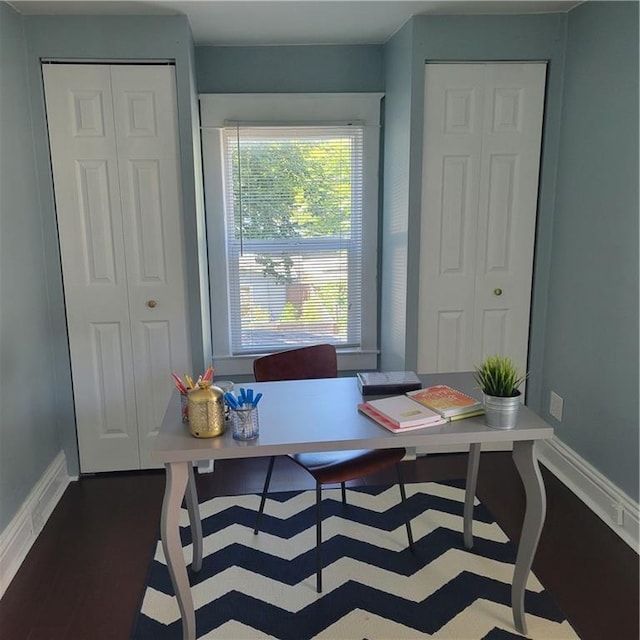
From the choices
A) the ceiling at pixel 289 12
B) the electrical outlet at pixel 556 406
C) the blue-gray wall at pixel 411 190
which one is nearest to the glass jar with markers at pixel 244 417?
the blue-gray wall at pixel 411 190

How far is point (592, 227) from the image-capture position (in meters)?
2.49

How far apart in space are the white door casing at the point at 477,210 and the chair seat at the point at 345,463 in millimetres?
936

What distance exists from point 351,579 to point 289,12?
2.41 meters

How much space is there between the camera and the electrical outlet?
281cm

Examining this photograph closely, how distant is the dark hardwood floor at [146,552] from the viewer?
1862 mm

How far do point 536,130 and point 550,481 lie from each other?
1752mm

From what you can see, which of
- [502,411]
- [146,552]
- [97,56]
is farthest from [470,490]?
[97,56]

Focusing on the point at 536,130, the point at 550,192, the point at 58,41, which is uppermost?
the point at 58,41

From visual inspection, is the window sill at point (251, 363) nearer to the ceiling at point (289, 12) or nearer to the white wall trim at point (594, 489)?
the white wall trim at point (594, 489)

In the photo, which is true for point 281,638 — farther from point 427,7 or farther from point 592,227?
point 427,7

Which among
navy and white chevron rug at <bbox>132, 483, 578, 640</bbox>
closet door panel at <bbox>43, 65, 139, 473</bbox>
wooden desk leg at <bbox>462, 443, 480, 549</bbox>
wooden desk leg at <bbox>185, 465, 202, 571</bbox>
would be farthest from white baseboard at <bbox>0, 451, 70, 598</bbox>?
wooden desk leg at <bbox>462, 443, 480, 549</bbox>

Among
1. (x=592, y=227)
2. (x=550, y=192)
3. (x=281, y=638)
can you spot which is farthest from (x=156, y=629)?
(x=550, y=192)

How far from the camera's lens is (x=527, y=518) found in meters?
1.73

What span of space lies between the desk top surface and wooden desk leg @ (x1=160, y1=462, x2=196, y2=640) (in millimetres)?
73
